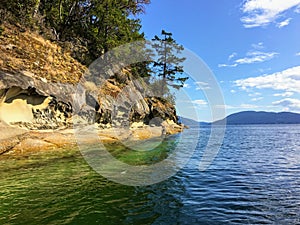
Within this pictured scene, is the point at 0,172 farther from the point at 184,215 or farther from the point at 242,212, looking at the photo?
the point at 242,212

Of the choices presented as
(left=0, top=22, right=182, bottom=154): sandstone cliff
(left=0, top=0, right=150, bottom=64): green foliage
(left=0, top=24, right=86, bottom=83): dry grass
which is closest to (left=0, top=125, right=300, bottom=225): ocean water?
(left=0, top=22, right=182, bottom=154): sandstone cliff

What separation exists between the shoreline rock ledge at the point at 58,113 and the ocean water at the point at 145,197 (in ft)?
14.8

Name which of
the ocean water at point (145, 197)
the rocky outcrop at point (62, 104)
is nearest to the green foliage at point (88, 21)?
the rocky outcrop at point (62, 104)

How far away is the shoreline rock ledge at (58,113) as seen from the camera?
1669cm

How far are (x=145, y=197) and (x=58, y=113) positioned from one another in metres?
14.9

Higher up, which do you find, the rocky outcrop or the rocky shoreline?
the rocky outcrop

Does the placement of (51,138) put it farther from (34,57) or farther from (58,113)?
(34,57)

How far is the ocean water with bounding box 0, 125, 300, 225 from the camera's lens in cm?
674

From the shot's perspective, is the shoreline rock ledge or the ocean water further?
the shoreline rock ledge

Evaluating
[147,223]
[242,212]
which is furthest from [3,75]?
[242,212]

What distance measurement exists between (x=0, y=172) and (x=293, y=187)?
43.7ft

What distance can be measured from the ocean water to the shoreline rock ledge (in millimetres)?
4521

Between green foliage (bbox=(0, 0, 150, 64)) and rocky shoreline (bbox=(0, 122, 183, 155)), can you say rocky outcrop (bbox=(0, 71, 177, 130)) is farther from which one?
green foliage (bbox=(0, 0, 150, 64))

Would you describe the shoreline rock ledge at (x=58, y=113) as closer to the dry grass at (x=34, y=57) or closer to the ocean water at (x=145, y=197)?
the dry grass at (x=34, y=57)
